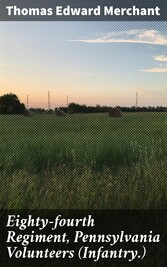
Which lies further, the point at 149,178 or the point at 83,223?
the point at 149,178

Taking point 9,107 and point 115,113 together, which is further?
point 115,113

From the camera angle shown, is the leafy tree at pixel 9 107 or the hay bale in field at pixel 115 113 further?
the hay bale in field at pixel 115 113

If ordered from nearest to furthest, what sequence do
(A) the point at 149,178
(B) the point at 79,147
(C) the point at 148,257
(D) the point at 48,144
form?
(C) the point at 148,257
(A) the point at 149,178
(B) the point at 79,147
(D) the point at 48,144

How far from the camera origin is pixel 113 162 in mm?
7766

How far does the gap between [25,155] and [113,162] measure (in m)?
1.80

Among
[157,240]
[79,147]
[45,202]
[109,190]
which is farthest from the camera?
[79,147]

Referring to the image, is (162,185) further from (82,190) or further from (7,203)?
(7,203)

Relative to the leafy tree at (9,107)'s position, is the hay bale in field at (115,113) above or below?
below

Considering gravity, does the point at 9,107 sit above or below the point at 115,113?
above

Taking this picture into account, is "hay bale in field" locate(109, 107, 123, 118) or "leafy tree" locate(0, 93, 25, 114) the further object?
"hay bale in field" locate(109, 107, 123, 118)

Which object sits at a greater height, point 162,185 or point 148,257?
point 162,185

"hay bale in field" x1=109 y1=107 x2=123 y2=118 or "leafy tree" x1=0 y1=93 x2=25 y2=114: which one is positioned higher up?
"leafy tree" x1=0 y1=93 x2=25 y2=114

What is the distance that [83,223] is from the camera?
4695 mm

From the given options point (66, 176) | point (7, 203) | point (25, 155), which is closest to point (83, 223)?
point (7, 203)
